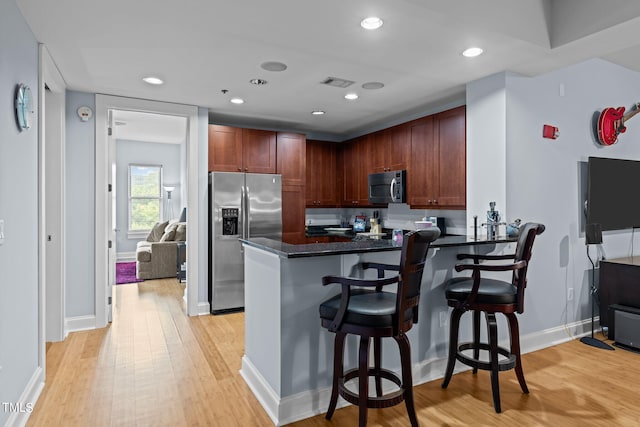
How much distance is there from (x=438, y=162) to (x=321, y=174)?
2162 mm

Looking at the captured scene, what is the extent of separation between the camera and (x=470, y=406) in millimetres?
2414

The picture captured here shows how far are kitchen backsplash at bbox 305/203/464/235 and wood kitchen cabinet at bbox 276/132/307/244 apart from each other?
3.09ft

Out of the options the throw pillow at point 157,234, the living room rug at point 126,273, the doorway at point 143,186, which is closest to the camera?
the living room rug at point 126,273

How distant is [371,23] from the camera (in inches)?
97.3

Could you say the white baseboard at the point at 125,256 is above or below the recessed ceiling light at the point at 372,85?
below

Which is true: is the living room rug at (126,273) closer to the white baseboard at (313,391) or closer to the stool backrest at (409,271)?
the white baseboard at (313,391)

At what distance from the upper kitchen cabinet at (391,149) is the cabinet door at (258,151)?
140cm

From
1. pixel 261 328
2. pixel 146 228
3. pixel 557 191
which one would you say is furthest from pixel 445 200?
pixel 146 228

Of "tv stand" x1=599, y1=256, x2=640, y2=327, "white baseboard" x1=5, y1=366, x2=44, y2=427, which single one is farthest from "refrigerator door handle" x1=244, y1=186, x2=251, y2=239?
"tv stand" x1=599, y1=256, x2=640, y2=327

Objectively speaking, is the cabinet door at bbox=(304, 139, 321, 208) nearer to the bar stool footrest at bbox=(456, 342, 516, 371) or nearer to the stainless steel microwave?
the stainless steel microwave

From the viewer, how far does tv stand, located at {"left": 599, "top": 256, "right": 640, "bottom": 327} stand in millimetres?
3531

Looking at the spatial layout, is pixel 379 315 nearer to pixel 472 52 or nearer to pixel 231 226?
pixel 472 52

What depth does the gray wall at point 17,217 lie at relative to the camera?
2029 mm

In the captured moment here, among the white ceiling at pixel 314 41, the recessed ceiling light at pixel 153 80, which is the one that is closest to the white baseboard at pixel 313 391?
the white ceiling at pixel 314 41
